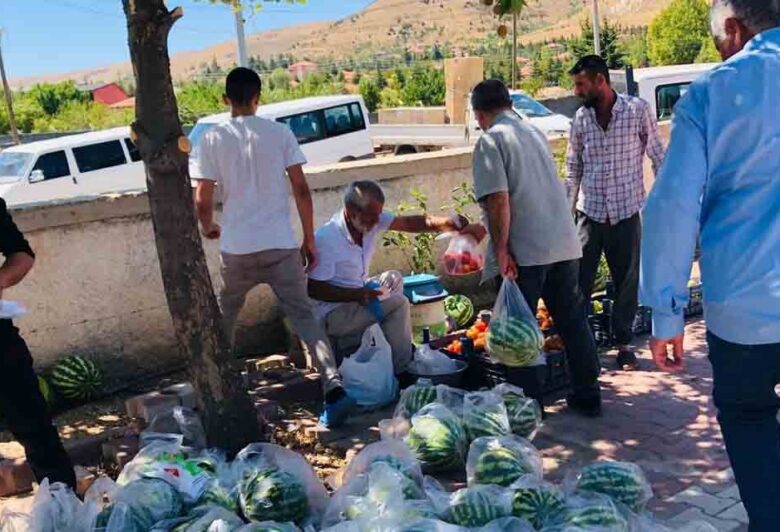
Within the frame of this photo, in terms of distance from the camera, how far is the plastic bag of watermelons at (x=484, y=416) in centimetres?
420

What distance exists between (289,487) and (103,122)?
114ft

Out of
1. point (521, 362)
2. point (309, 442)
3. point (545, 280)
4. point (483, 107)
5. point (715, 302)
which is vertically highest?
point (483, 107)

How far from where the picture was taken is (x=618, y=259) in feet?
19.0

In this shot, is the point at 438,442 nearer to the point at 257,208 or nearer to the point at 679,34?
the point at 257,208

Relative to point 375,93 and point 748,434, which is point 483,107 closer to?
point 748,434

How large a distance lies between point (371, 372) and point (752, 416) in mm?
2633

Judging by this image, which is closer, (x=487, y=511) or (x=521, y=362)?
(x=487, y=511)

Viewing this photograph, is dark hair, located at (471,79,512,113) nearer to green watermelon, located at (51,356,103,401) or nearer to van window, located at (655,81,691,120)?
green watermelon, located at (51,356,103,401)

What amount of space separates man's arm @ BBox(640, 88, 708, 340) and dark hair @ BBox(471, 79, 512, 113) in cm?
212

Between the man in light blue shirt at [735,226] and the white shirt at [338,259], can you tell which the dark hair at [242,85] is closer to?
the white shirt at [338,259]

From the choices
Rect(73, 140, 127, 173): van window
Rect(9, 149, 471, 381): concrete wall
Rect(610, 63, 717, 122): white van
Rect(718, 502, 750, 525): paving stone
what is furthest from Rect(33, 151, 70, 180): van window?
Rect(718, 502, 750, 525): paving stone

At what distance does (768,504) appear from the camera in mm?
2852

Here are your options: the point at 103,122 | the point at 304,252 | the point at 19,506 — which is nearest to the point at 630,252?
the point at 304,252

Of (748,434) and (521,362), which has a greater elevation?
(748,434)
